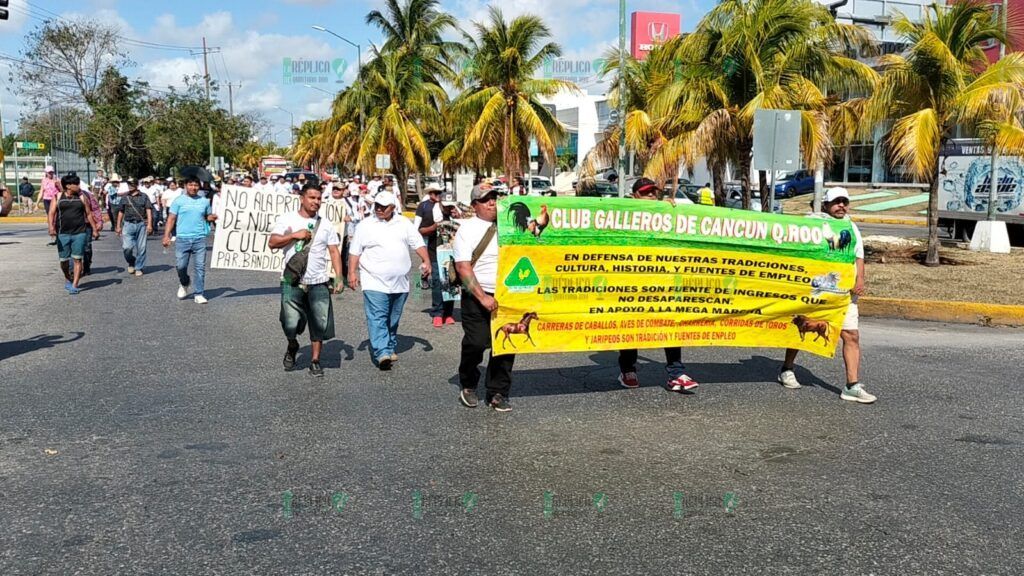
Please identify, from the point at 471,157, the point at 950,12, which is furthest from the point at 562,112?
the point at 950,12

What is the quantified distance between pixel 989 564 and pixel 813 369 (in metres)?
4.19

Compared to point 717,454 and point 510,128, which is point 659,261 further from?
point 510,128

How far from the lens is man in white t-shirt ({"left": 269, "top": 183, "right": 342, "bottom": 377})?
7.79 meters

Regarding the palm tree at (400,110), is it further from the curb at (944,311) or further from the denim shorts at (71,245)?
the curb at (944,311)

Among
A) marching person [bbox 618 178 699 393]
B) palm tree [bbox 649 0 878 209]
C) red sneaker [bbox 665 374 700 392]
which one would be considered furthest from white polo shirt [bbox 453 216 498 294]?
palm tree [bbox 649 0 878 209]

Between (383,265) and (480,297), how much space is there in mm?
1657

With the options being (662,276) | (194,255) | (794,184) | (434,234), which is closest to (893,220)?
(794,184)

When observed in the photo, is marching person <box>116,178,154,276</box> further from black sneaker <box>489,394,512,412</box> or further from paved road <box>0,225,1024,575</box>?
black sneaker <box>489,394,512,412</box>

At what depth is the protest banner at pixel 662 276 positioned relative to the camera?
21.5 ft

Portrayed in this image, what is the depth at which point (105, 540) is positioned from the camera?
418cm

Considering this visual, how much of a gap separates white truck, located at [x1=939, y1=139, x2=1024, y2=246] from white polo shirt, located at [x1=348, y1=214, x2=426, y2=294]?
57.9ft

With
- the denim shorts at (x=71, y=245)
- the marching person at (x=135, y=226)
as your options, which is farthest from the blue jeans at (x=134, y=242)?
the denim shorts at (x=71, y=245)

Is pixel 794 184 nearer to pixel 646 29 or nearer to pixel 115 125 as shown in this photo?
pixel 115 125

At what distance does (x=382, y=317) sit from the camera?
7.88 meters
